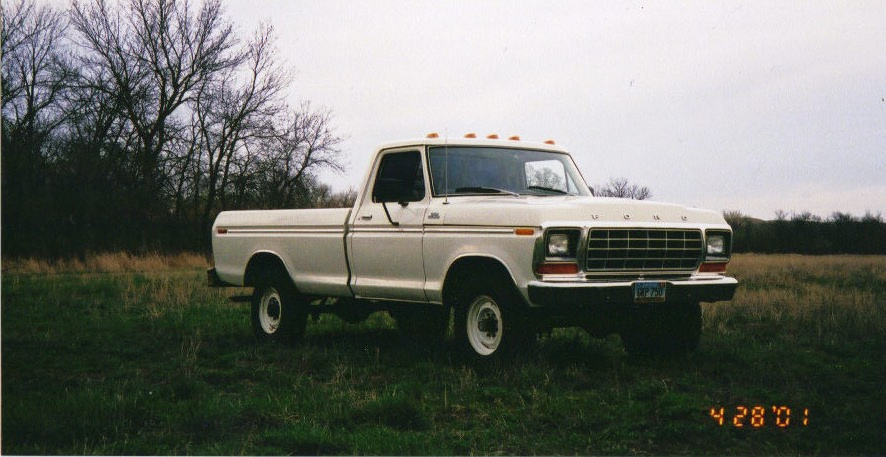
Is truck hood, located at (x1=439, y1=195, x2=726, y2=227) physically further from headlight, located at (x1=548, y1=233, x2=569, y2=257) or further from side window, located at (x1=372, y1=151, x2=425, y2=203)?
side window, located at (x1=372, y1=151, x2=425, y2=203)

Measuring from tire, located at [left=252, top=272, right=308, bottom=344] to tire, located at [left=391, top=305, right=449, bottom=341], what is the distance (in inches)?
40.2

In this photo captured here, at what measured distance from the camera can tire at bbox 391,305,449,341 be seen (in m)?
8.81

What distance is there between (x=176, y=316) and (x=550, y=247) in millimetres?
6404

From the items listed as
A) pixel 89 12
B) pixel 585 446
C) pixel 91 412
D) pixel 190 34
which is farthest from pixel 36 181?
pixel 585 446

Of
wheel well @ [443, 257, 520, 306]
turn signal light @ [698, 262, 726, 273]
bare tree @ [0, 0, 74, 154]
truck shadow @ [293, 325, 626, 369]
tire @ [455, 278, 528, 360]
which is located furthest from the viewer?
bare tree @ [0, 0, 74, 154]

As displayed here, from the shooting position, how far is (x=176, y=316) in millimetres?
11625

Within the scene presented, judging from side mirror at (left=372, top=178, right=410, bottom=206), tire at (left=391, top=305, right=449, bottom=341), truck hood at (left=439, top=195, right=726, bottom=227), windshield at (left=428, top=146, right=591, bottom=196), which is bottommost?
tire at (left=391, top=305, right=449, bottom=341)

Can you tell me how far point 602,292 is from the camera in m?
6.95

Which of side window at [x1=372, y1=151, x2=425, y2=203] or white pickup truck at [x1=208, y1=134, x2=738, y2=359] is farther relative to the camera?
side window at [x1=372, y1=151, x2=425, y2=203]

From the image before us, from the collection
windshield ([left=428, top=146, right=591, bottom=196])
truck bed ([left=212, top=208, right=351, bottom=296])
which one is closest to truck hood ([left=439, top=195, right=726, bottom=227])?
windshield ([left=428, top=146, right=591, bottom=196])

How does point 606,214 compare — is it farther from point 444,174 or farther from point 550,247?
point 444,174

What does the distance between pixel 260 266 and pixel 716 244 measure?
4.82 metres

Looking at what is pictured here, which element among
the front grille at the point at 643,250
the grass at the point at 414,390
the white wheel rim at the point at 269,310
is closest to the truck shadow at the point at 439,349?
the grass at the point at 414,390

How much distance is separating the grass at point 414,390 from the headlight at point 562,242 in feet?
3.01
